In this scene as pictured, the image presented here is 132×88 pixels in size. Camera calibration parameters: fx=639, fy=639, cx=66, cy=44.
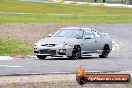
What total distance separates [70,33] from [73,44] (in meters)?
1.16

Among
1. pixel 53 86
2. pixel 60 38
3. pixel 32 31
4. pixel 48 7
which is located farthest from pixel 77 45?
pixel 48 7

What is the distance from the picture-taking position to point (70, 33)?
2627 centimetres

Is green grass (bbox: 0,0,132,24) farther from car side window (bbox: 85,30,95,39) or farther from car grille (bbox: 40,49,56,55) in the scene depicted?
car grille (bbox: 40,49,56,55)

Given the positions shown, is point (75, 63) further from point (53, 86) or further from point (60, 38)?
point (53, 86)

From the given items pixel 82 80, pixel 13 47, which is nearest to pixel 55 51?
pixel 13 47

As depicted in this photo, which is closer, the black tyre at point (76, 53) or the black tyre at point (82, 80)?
the black tyre at point (82, 80)

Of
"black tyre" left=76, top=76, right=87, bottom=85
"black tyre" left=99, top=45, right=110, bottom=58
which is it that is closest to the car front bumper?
"black tyre" left=99, top=45, right=110, bottom=58

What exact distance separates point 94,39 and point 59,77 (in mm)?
9969

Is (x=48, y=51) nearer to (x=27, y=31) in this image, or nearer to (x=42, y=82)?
(x=42, y=82)

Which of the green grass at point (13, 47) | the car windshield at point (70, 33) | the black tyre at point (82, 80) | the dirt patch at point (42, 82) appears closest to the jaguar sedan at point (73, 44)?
the car windshield at point (70, 33)

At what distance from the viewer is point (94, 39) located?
27.0 meters

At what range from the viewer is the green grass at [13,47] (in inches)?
1119

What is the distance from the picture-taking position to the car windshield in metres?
26.1

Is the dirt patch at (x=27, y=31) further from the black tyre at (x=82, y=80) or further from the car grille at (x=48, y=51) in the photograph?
the black tyre at (x=82, y=80)
